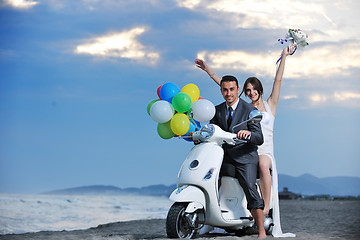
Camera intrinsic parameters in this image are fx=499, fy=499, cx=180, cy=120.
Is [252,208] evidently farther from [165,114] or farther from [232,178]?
[165,114]

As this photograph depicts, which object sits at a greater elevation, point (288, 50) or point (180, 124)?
point (288, 50)

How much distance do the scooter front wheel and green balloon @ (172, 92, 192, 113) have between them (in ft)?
2.93

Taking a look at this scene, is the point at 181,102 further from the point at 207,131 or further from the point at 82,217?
the point at 82,217

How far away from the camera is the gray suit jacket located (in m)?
4.53

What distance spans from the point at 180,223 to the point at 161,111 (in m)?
1.03

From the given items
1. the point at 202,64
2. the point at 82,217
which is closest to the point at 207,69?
the point at 202,64

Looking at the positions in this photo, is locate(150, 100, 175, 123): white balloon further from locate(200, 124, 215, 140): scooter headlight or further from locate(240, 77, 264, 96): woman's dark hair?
locate(240, 77, 264, 96): woman's dark hair

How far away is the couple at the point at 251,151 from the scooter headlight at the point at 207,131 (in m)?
0.24

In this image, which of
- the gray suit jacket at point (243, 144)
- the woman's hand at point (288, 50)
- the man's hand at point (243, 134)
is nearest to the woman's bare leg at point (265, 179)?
the gray suit jacket at point (243, 144)

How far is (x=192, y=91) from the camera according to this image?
4.91 m

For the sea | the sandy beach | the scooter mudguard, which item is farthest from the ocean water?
the scooter mudguard

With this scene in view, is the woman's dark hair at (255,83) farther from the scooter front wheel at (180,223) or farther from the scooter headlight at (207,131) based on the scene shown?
the scooter front wheel at (180,223)

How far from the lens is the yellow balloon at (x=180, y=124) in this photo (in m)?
4.57

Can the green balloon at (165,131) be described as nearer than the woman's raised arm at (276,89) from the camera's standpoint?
Yes
